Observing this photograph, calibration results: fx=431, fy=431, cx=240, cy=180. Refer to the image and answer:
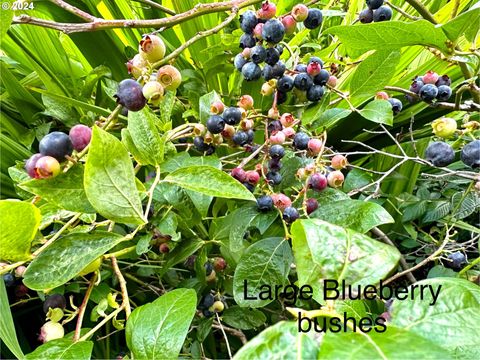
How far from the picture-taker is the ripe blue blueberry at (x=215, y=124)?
56 cm

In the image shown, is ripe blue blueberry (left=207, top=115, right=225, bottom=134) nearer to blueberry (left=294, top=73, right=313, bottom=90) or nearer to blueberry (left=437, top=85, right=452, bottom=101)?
blueberry (left=294, top=73, right=313, bottom=90)

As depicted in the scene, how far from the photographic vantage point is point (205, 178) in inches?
16.0

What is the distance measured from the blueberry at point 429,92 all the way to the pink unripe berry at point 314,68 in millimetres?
161

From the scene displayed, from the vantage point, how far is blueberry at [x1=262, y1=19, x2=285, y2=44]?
1.82ft

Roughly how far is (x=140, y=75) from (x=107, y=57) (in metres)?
0.46

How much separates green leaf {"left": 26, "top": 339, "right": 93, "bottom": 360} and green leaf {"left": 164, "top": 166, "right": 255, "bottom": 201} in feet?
0.54

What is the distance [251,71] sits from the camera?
1.98ft

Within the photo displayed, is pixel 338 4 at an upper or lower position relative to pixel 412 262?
upper

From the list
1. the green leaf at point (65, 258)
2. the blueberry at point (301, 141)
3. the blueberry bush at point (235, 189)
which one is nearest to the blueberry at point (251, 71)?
the blueberry bush at point (235, 189)

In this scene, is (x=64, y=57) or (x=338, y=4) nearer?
(x=64, y=57)

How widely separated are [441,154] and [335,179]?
155 mm

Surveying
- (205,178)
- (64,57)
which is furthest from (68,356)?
(64,57)

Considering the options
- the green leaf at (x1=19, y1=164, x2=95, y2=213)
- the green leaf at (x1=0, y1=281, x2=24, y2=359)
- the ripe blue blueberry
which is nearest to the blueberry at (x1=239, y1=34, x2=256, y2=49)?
the ripe blue blueberry

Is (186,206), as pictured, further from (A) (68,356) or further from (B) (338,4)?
(B) (338,4)
